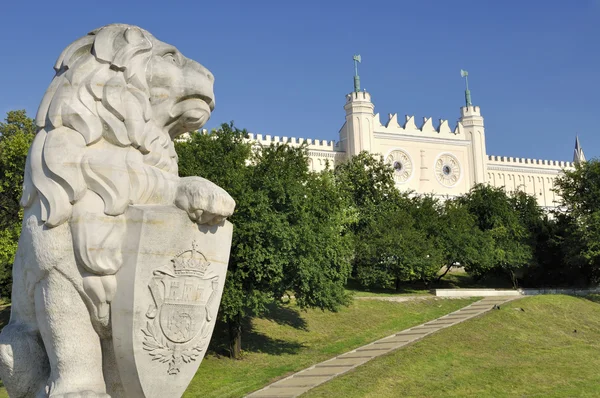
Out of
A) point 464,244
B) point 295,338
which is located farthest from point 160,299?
point 464,244

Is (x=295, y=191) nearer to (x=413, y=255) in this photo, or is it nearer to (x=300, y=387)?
(x=300, y=387)

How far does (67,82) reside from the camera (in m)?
4.45

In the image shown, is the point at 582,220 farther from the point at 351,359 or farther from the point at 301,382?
the point at 301,382

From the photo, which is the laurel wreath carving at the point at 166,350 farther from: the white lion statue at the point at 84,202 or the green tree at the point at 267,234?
the green tree at the point at 267,234

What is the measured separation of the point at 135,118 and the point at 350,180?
40394mm

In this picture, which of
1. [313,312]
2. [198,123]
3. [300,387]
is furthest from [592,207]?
[198,123]

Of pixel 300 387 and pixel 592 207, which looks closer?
pixel 300 387

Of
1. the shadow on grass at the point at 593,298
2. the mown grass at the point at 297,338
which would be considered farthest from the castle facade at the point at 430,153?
the mown grass at the point at 297,338

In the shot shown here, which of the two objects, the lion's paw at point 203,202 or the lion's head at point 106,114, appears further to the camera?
the lion's paw at point 203,202

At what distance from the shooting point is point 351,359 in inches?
724

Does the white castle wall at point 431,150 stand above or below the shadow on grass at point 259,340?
above

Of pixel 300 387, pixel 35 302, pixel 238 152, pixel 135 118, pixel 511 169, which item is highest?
pixel 511 169

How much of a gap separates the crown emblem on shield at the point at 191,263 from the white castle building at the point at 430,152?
52903mm

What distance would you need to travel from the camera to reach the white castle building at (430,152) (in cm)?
6091
